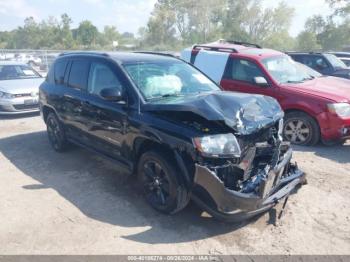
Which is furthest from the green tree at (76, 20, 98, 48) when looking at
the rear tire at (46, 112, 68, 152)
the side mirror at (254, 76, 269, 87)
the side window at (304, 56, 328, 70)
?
the side mirror at (254, 76, 269, 87)

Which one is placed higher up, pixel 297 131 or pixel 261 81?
pixel 261 81

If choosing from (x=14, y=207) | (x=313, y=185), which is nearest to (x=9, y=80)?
(x=14, y=207)

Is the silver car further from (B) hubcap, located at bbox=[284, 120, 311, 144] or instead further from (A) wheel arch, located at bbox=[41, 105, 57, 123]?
(B) hubcap, located at bbox=[284, 120, 311, 144]

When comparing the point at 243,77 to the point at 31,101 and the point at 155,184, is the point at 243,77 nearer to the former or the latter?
the point at 155,184

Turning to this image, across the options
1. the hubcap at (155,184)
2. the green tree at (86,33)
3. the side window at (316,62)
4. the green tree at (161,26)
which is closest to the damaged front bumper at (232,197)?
the hubcap at (155,184)

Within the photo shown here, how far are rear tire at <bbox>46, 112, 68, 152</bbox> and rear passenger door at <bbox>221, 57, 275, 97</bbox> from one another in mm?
3631

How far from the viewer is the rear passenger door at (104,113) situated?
4.32 m

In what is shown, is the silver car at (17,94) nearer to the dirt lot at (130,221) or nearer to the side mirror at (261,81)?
the dirt lot at (130,221)

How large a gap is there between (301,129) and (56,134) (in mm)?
4662

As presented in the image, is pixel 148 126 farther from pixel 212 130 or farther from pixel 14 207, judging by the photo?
pixel 14 207

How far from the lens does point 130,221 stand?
381cm

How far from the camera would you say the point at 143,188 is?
4.15 metres

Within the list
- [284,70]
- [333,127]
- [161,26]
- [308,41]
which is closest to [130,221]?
[333,127]

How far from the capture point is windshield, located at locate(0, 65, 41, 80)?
10205 millimetres
